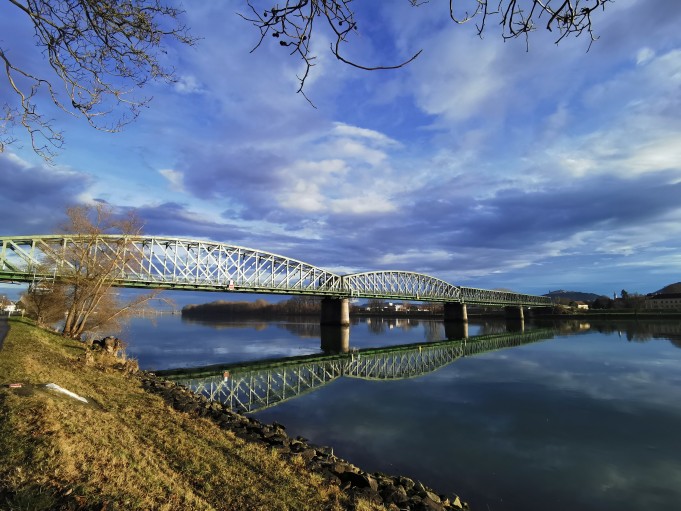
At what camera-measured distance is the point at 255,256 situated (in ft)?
318

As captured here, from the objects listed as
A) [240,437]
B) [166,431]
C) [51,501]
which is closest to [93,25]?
[51,501]

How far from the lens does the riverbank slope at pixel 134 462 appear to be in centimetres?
532

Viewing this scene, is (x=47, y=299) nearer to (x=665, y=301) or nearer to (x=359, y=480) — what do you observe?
(x=359, y=480)

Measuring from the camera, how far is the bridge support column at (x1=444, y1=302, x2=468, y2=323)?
12450 cm

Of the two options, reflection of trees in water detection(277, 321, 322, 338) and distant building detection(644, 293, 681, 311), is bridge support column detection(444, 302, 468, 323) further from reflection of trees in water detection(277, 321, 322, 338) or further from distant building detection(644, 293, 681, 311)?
distant building detection(644, 293, 681, 311)

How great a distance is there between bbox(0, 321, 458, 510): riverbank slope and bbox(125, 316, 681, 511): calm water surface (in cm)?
361

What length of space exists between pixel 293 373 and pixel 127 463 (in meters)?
25.0

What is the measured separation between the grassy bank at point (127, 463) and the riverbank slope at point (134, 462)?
0.05ft

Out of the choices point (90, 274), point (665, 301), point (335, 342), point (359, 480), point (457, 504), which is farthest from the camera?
point (665, 301)

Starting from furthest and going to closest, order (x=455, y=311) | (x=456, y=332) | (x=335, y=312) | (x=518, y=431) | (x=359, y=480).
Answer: (x=455, y=311) → (x=335, y=312) → (x=456, y=332) → (x=518, y=431) → (x=359, y=480)

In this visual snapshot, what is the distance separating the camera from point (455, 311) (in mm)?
127062

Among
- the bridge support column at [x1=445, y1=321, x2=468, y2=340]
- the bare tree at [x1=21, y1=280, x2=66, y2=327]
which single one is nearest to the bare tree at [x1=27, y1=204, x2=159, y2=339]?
the bare tree at [x1=21, y1=280, x2=66, y2=327]

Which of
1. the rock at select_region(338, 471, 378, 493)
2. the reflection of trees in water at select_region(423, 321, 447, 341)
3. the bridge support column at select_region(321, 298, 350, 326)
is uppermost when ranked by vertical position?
the bridge support column at select_region(321, 298, 350, 326)

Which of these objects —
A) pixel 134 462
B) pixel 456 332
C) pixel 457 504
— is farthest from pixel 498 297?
pixel 134 462
